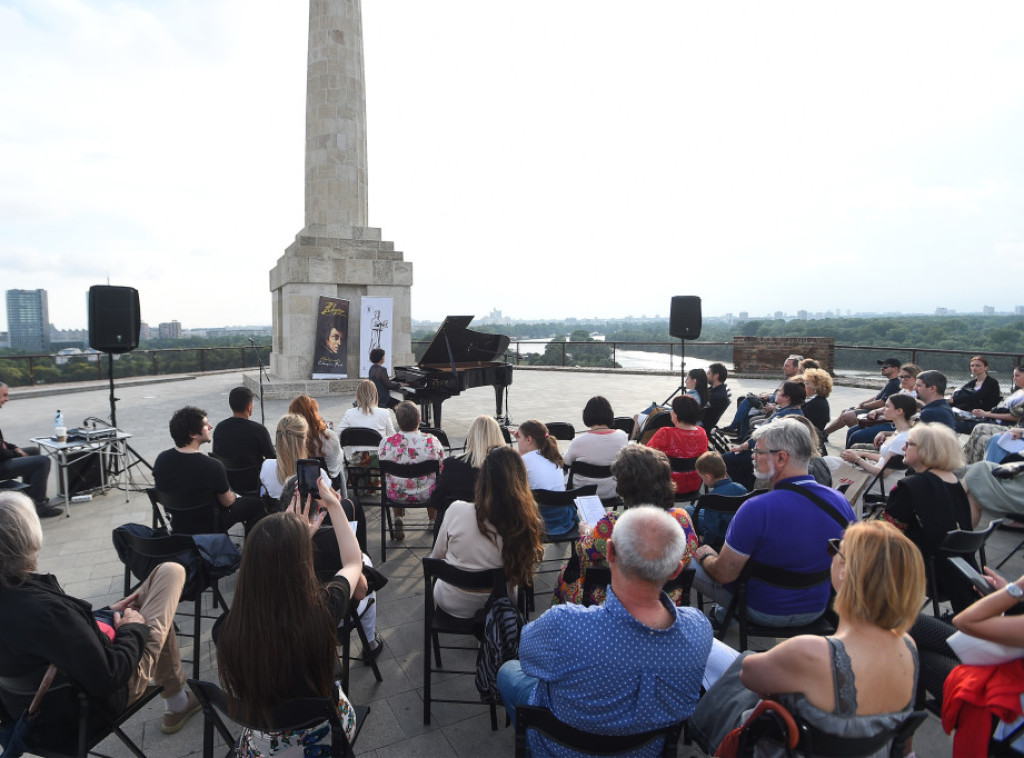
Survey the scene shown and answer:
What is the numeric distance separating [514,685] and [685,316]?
345 inches

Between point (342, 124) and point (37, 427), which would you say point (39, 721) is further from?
point (342, 124)

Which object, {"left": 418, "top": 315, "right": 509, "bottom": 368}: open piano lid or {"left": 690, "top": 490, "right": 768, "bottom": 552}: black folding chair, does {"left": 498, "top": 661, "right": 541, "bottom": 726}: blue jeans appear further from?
Answer: {"left": 418, "top": 315, "right": 509, "bottom": 368}: open piano lid

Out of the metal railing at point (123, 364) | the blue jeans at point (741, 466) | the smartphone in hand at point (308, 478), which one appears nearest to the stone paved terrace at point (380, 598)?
the smartphone in hand at point (308, 478)

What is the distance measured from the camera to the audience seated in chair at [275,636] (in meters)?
1.71

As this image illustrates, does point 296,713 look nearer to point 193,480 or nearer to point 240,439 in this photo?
point 193,480

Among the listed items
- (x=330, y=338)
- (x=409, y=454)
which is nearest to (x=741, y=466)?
(x=409, y=454)

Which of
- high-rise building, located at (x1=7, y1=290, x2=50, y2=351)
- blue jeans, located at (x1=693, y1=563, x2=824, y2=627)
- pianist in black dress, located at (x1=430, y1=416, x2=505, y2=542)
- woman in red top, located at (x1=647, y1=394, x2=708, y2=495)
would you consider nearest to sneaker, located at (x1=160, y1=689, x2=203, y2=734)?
pianist in black dress, located at (x1=430, y1=416, x2=505, y2=542)

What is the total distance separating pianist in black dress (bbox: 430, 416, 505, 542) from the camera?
11.8 ft

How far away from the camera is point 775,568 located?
2.57 m

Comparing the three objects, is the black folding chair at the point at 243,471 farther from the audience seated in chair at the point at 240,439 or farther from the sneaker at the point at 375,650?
the sneaker at the point at 375,650

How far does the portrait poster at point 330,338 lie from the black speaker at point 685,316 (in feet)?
24.4

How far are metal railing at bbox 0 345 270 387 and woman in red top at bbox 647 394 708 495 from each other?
31.9ft

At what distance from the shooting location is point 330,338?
513 inches

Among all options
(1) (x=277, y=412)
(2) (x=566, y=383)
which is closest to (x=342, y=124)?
(1) (x=277, y=412)
